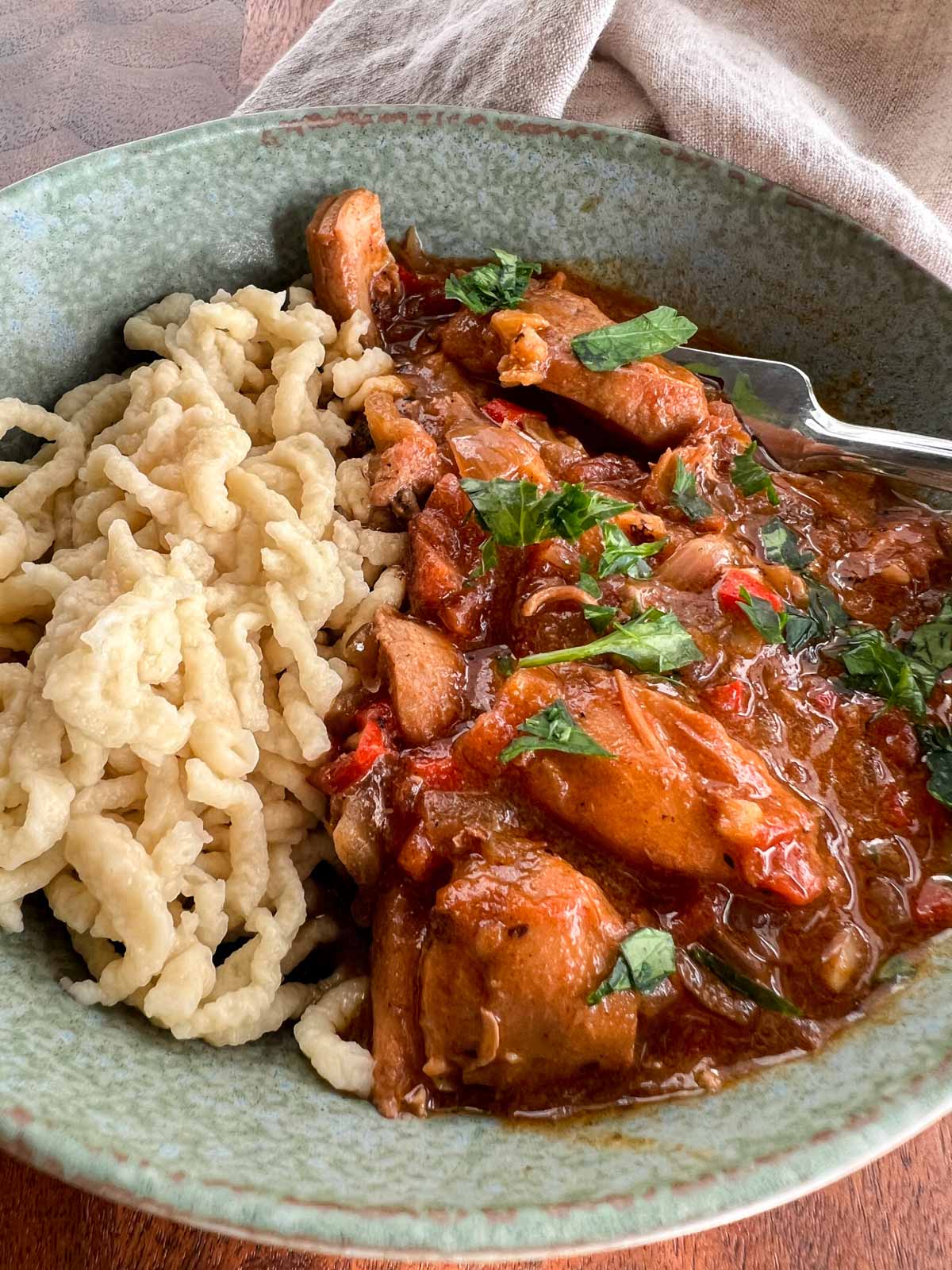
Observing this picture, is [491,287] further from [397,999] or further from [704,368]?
[397,999]

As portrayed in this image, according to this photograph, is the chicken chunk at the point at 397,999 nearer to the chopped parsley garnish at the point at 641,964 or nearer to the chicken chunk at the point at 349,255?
the chopped parsley garnish at the point at 641,964

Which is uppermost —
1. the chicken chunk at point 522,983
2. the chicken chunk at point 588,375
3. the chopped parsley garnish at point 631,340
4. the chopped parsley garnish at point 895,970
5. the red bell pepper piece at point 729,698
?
the chopped parsley garnish at point 631,340

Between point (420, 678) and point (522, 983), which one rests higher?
point (420, 678)

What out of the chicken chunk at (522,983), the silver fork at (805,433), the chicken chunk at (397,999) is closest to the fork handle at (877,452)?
the silver fork at (805,433)

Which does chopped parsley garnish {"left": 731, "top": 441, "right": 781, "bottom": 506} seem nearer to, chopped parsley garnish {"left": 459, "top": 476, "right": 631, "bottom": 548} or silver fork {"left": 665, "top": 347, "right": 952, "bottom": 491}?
silver fork {"left": 665, "top": 347, "right": 952, "bottom": 491}

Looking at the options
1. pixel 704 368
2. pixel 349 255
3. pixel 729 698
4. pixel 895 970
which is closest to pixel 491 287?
pixel 349 255

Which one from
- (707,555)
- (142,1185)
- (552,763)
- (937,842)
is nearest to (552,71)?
(707,555)
